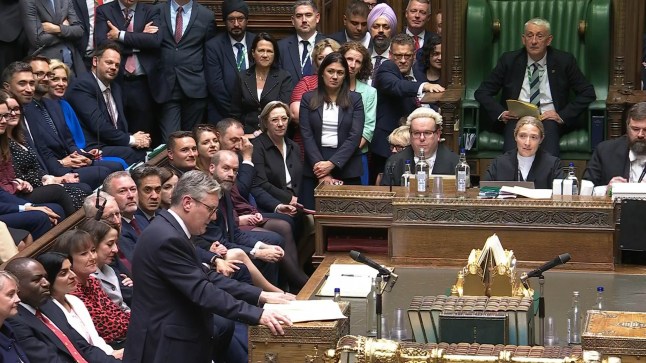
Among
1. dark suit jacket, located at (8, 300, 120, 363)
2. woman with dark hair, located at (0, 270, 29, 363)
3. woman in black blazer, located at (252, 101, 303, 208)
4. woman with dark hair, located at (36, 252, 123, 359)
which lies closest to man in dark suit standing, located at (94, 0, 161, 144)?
woman in black blazer, located at (252, 101, 303, 208)

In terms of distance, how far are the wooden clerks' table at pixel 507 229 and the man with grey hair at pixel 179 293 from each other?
2578 mm

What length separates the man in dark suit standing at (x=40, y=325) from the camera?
7.02m

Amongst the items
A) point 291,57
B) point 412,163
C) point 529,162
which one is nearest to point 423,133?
point 412,163

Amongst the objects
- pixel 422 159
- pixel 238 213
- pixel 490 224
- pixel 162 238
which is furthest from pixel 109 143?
pixel 162 238

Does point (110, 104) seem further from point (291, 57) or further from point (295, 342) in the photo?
point (295, 342)

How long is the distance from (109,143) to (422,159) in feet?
7.95

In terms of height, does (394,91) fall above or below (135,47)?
below

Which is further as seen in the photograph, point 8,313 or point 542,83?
point 542,83

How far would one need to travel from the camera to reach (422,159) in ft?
31.9

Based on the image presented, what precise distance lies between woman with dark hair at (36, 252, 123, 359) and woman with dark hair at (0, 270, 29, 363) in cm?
51

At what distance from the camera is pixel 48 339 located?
23.3 feet

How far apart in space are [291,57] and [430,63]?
47.5 inches

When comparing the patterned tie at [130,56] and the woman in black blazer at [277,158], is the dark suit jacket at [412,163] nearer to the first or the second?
the woman in black blazer at [277,158]

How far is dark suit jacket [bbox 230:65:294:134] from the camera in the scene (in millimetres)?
11211
